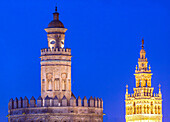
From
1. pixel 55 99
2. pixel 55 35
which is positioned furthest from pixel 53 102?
pixel 55 35

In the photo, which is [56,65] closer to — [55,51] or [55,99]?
[55,51]

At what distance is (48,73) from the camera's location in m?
163

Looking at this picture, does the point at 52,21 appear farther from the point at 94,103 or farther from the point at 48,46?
the point at 94,103

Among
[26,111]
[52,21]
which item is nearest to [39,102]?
[26,111]

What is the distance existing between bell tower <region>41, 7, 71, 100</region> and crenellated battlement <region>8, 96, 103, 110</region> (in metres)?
1.93

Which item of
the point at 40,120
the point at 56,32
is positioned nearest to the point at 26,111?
the point at 40,120

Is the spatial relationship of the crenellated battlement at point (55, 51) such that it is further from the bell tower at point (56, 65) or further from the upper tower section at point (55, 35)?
the upper tower section at point (55, 35)

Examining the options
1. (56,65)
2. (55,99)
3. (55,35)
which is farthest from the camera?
(55,35)

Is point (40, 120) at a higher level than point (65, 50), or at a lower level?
lower

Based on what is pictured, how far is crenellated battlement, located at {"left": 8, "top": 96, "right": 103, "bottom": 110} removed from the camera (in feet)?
526

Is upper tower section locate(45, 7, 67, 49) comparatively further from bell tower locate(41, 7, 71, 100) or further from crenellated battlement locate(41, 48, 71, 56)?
crenellated battlement locate(41, 48, 71, 56)

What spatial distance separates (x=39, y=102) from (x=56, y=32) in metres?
11.5

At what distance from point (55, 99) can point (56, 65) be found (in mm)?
5937

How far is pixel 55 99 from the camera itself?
526 feet
